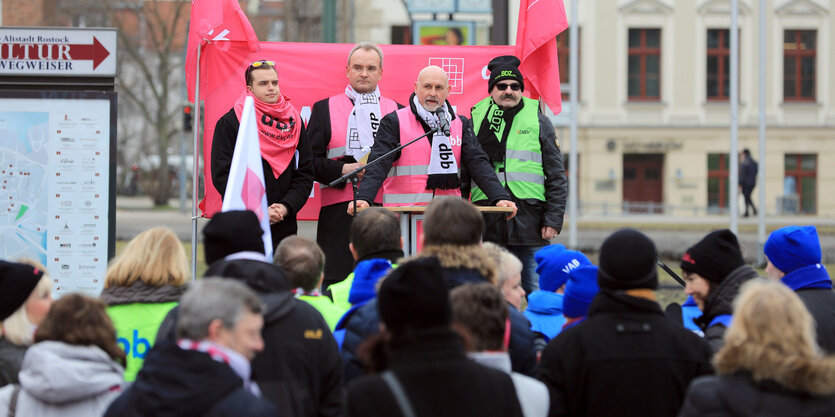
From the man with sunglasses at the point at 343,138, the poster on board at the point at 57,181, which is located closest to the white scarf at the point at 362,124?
the man with sunglasses at the point at 343,138

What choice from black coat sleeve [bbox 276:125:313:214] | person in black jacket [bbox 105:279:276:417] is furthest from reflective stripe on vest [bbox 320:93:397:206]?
person in black jacket [bbox 105:279:276:417]

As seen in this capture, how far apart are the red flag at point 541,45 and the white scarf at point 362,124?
1487 millimetres

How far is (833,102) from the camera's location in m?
41.3

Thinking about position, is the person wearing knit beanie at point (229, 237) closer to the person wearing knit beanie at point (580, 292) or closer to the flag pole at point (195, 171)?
the person wearing knit beanie at point (580, 292)

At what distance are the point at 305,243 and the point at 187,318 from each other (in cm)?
130

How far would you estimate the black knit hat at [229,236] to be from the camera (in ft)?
13.0

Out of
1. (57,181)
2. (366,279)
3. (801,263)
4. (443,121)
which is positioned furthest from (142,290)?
(57,181)

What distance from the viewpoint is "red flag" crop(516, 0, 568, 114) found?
8250mm

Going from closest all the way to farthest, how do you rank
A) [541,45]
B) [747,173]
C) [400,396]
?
1. [400,396]
2. [541,45]
3. [747,173]

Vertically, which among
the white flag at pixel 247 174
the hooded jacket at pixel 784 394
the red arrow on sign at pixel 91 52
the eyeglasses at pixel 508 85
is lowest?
the hooded jacket at pixel 784 394

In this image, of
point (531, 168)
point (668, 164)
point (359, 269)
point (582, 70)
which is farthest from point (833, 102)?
point (359, 269)

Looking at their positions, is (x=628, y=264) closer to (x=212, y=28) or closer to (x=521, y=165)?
(x=521, y=165)

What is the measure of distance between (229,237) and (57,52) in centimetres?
446

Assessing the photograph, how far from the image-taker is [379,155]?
6.93 meters
